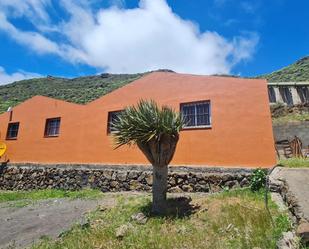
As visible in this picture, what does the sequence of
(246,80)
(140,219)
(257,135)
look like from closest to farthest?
(140,219)
(257,135)
(246,80)

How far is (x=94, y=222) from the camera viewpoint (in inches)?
319

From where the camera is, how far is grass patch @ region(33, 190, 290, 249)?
18.3 ft

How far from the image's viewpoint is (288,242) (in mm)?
4680

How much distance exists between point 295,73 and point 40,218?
3494cm

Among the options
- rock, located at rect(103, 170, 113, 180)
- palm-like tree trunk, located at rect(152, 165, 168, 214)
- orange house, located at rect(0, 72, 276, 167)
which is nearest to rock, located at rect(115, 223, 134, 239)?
palm-like tree trunk, located at rect(152, 165, 168, 214)

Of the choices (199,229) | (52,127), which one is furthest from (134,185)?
(52,127)

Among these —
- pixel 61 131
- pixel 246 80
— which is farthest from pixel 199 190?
pixel 61 131

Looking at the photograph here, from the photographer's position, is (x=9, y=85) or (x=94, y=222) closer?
(x=94, y=222)

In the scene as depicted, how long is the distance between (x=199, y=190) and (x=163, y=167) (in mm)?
3137

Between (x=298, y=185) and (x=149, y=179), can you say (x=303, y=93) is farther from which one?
(x=298, y=185)

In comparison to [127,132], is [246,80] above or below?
above

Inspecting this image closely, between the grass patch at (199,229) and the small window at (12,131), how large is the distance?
13.4 m

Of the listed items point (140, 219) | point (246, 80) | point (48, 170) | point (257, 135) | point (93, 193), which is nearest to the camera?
point (140, 219)

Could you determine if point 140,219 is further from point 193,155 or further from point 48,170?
point 48,170
